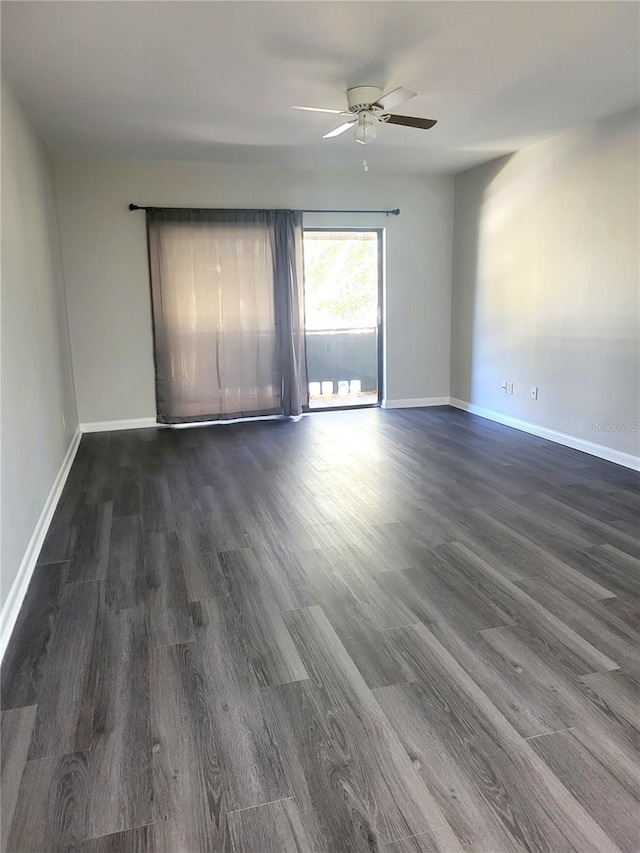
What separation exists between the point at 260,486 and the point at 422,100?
110 inches

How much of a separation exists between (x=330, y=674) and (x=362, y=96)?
10.5ft

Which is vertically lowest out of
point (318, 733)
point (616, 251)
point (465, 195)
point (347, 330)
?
point (318, 733)

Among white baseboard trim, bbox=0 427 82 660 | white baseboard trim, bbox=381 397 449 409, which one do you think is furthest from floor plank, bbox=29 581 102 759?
white baseboard trim, bbox=381 397 449 409

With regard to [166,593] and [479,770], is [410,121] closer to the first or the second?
[166,593]

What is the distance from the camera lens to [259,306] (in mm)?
6184

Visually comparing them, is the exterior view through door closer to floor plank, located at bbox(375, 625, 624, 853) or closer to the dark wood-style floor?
the dark wood-style floor

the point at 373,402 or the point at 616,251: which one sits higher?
the point at 616,251

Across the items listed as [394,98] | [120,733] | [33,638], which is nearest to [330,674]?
[120,733]

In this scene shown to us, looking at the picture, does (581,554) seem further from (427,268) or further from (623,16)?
(427,268)

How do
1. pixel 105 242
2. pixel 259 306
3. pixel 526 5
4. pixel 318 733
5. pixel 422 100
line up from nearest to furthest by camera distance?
pixel 318 733, pixel 526 5, pixel 422 100, pixel 105 242, pixel 259 306

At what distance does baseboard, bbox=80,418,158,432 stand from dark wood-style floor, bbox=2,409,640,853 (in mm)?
1998

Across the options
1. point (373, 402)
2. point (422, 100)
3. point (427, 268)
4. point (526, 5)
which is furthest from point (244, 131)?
point (373, 402)

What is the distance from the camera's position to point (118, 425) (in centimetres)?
604

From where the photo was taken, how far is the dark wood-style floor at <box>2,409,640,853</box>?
5.13 ft
